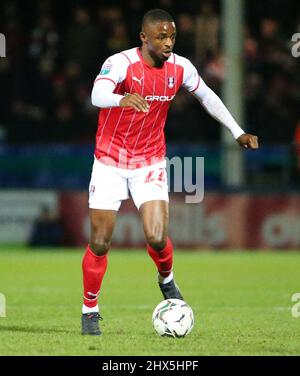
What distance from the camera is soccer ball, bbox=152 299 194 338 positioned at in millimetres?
7398

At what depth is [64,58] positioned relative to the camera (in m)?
18.7

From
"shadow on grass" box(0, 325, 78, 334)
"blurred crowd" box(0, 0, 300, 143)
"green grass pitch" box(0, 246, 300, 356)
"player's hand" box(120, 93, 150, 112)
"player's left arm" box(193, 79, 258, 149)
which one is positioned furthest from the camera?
"blurred crowd" box(0, 0, 300, 143)

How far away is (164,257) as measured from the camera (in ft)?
26.1

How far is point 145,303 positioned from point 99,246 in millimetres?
2616

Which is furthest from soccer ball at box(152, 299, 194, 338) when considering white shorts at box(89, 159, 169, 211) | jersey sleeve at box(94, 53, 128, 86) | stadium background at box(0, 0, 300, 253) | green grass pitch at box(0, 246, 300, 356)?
stadium background at box(0, 0, 300, 253)

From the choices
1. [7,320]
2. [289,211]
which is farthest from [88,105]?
[7,320]

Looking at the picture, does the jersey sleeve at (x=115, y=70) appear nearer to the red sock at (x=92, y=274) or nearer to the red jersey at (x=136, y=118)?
the red jersey at (x=136, y=118)

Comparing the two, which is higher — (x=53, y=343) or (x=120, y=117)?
(x=120, y=117)

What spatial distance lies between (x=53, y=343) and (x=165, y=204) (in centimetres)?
135

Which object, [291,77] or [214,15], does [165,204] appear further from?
[214,15]

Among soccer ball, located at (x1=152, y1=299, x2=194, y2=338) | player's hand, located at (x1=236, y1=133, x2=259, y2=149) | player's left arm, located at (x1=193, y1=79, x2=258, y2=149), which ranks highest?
player's left arm, located at (x1=193, y1=79, x2=258, y2=149)

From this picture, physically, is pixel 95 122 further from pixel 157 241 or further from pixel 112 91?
pixel 112 91

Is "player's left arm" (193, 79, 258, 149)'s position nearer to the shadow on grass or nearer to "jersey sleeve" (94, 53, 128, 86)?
"jersey sleeve" (94, 53, 128, 86)

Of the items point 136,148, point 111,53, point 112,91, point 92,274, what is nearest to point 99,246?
point 92,274
